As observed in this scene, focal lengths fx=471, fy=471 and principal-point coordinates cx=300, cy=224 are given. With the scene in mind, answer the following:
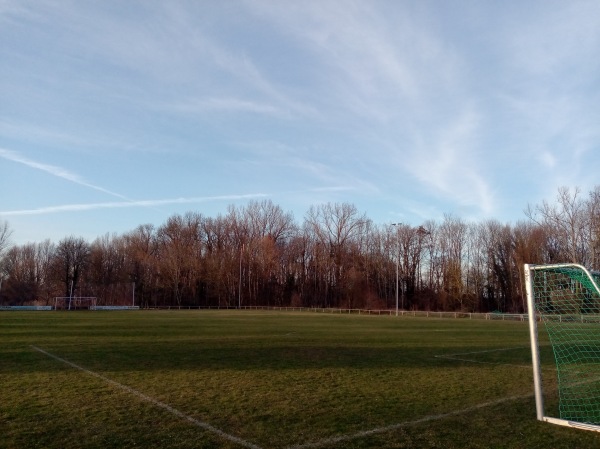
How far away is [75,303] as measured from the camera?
217 feet

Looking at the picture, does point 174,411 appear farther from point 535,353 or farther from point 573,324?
point 573,324

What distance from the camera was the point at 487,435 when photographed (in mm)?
5965

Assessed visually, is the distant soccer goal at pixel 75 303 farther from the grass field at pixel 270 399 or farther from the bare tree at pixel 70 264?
the grass field at pixel 270 399

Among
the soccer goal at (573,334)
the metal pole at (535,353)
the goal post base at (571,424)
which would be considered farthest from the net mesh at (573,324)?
the goal post base at (571,424)

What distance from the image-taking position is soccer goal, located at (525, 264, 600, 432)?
271 inches

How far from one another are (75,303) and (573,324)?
65.8 meters

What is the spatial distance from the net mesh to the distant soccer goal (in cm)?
6038

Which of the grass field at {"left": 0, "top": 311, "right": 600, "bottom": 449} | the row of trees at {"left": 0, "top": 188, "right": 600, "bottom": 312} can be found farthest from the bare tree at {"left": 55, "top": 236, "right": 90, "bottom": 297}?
the grass field at {"left": 0, "top": 311, "right": 600, "bottom": 449}

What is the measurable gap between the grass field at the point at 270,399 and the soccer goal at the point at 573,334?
41cm

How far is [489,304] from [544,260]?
1181cm

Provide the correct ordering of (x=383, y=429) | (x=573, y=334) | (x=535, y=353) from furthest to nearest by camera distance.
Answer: (x=573, y=334)
(x=535, y=353)
(x=383, y=429)

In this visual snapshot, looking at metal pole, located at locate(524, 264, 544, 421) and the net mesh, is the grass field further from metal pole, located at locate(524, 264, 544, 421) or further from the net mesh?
the net mesh

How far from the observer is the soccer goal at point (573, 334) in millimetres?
6875

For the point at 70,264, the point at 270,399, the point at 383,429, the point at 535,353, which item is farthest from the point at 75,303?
the point at 535,353
